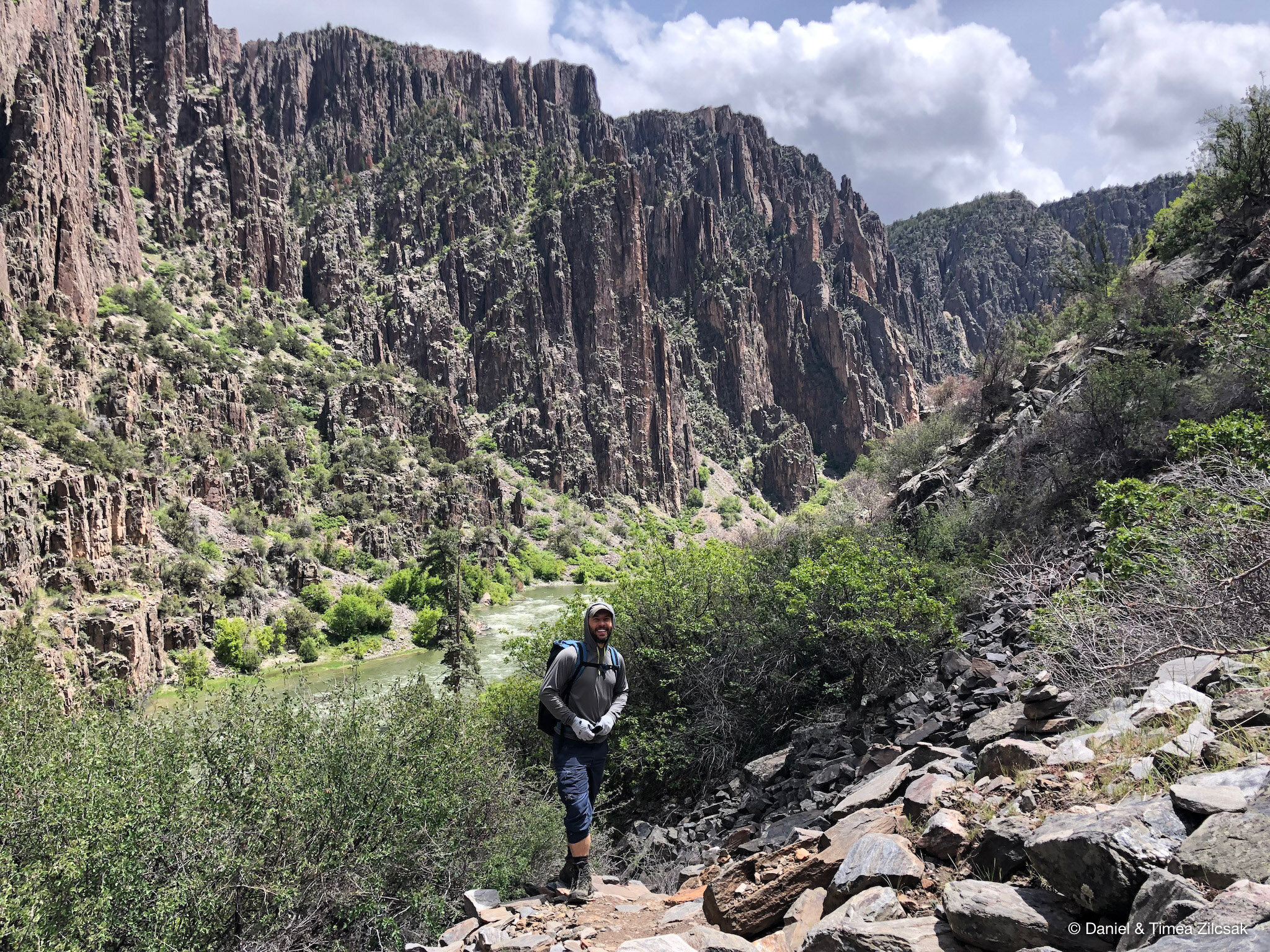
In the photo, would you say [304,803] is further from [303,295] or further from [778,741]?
[303,295]

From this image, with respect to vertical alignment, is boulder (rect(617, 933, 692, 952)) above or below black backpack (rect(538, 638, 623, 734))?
below

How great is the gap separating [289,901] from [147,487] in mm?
54678

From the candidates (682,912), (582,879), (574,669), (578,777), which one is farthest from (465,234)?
(682,912)

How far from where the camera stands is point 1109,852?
10.2 feet

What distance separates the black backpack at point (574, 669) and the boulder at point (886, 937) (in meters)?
3.28

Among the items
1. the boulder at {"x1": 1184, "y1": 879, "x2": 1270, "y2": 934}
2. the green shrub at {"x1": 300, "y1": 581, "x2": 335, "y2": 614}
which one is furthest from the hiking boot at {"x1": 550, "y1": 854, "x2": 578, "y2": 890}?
the green shrub at {"x1": 300, "y1": 581, "x2": 335, "y2": 614}

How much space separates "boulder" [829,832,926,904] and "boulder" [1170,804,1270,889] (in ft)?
5.77

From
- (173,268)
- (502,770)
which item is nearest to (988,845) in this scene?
(502,770)

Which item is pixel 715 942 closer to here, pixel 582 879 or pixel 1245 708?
pixel 582 879

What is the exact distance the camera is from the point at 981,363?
34.1m

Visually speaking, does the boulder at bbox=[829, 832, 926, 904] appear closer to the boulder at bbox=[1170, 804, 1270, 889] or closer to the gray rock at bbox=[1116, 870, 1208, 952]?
the gray rock at bbox=[1116, 870, 1208, 952]

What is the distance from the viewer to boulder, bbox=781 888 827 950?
452cm

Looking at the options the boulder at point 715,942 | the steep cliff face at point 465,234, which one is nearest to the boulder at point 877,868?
the boulder at point 715,942

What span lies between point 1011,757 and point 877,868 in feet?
5.37
